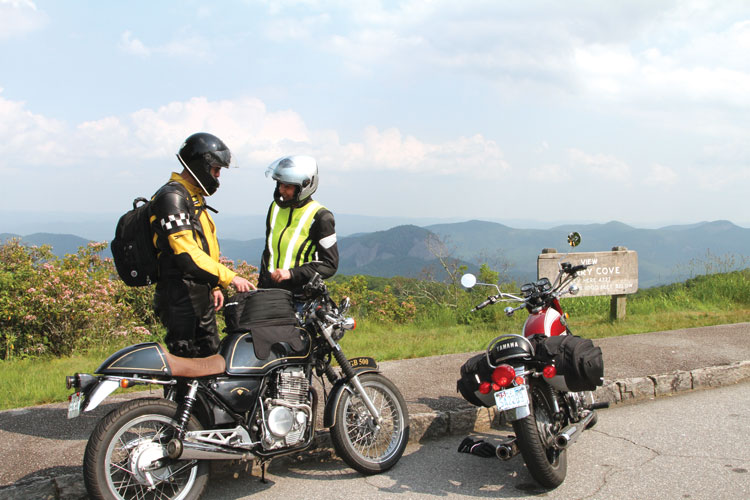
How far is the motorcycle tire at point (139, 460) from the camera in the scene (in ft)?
9.61

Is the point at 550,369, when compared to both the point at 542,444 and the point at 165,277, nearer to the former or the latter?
the point at 542,444

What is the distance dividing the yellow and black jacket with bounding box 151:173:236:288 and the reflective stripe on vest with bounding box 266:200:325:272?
54 centimetres

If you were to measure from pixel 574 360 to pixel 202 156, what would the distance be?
2.75m

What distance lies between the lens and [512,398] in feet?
11.4

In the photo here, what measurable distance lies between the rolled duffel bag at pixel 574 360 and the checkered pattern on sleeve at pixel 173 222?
240cm

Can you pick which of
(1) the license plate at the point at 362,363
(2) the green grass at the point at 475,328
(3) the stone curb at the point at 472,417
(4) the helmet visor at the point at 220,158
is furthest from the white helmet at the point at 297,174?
(2) the green grass at the point at 475,328

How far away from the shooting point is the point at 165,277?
12.2 feet

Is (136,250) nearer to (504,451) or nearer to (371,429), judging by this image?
(371,429)

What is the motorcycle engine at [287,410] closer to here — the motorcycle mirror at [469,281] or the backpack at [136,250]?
the backpack at [136,250]

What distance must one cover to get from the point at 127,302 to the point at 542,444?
21.6 feet

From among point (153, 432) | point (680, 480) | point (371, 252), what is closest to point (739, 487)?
point (680, 480)

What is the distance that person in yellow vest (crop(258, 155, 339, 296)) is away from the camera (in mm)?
4145

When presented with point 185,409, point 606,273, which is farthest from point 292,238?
point 606,273

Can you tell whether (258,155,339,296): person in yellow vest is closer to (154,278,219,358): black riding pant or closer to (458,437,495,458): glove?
(154,278,219,358): black riding pant
